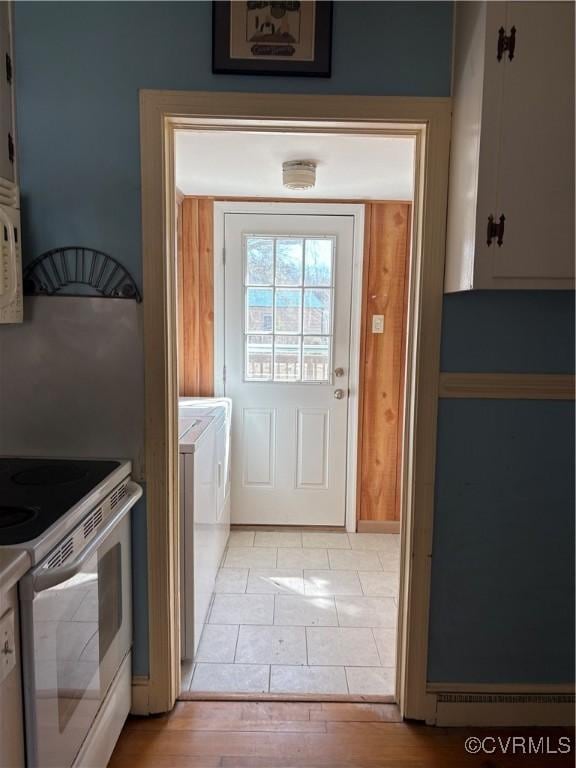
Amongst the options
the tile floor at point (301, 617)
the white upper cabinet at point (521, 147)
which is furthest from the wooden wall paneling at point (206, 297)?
the white upper cabinet at point (521, 147)

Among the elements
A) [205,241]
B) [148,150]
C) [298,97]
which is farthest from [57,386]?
[205,241]

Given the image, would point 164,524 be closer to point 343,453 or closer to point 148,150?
point 148,150

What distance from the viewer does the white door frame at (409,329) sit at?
1607mm

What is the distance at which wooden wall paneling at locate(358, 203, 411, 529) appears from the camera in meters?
3.28

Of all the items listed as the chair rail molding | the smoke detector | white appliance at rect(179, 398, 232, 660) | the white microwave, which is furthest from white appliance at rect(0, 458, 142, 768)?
the smoke detector

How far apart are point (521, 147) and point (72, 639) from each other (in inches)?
66.4

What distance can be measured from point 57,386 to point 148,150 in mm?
789

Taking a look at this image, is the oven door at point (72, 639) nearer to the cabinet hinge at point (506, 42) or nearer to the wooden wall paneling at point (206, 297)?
the cabinet hinge at point (506, 42)

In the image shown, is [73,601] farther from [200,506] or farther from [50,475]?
[200,506]

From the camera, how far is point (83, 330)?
5.52 feet

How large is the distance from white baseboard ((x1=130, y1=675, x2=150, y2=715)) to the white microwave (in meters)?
1.26

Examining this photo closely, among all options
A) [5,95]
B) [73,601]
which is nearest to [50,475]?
[73,601]

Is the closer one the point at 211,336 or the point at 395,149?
the point at 395,149

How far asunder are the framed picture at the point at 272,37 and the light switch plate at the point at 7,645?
1542 mm
